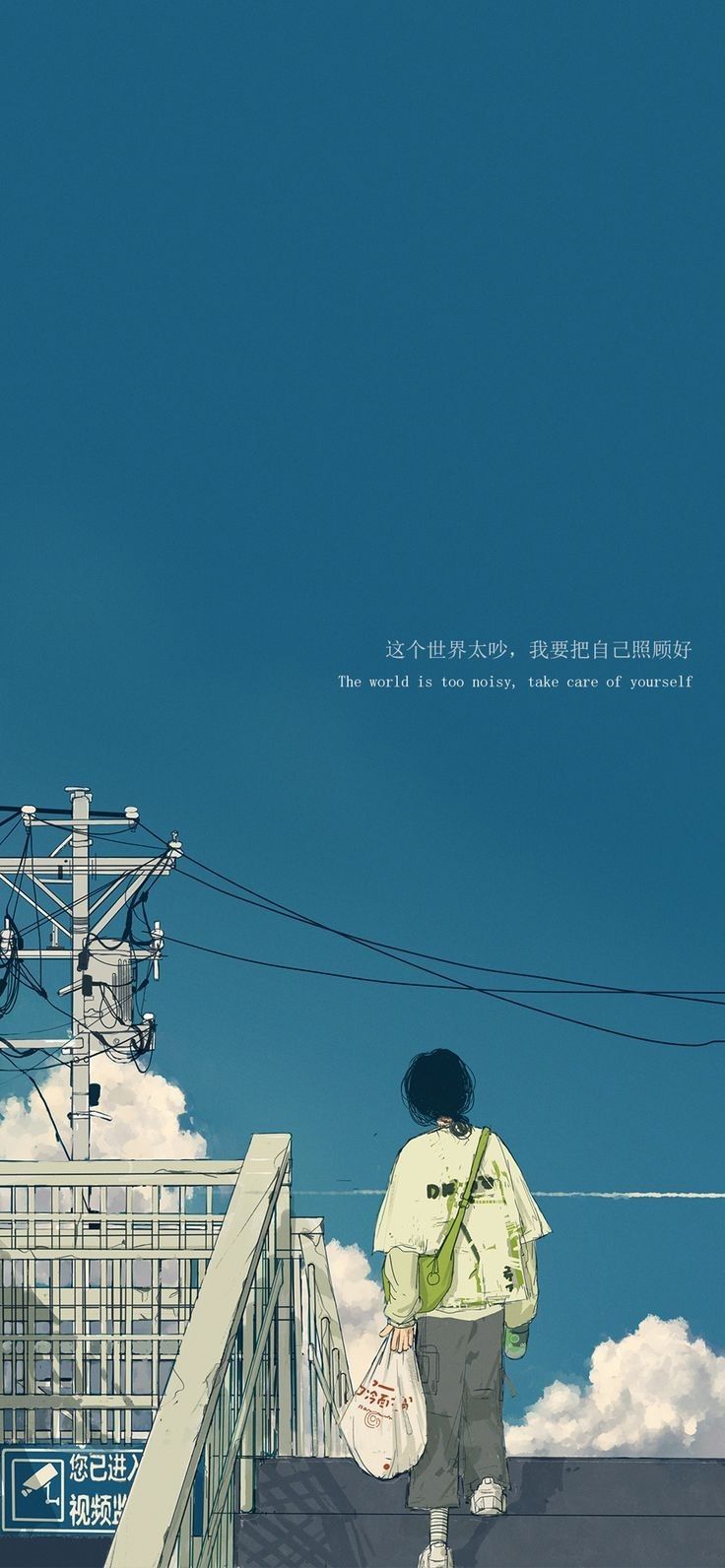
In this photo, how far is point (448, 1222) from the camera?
6082 mm

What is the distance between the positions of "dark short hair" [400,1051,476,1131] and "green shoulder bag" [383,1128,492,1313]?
14 centimetres

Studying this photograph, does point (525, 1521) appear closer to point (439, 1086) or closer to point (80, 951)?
point (439, 1086)

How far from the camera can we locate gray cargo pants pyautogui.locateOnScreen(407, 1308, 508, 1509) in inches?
245

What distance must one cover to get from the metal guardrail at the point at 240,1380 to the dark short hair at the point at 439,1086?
2.57ft

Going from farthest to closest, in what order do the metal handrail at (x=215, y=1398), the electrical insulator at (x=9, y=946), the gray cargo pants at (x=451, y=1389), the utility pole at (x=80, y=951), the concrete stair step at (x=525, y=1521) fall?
the electrical insulator at (x=9, y=946) < the utility pole at (x=80, y=951) < the concrete stair step at (x=525, y=1521) < the gray cargo pants at (x=451, y=1389) < the metal handrail at (x=215, y=1398)

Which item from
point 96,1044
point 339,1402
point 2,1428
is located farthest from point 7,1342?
point 96,1044

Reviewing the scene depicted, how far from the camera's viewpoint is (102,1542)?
8.98 metres

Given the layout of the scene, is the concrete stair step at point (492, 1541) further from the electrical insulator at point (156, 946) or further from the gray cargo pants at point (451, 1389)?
the electrical insulator at point (156, 946)

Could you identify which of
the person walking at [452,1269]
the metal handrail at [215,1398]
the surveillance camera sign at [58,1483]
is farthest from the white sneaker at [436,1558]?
the surveillance camera sign at [58,1483]

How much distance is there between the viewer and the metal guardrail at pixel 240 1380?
13.6ft

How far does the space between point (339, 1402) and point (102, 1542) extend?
142cm

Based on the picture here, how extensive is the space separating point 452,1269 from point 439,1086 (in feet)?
2.11

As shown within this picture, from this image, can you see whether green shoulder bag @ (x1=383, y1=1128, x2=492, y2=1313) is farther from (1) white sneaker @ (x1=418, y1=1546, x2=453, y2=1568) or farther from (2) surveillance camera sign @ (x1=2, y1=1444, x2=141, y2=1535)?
(2) surveillance camera sign @ (x1=2, y1=1444, x2=141, y2=1535)

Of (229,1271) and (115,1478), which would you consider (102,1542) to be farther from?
(229,1271)
